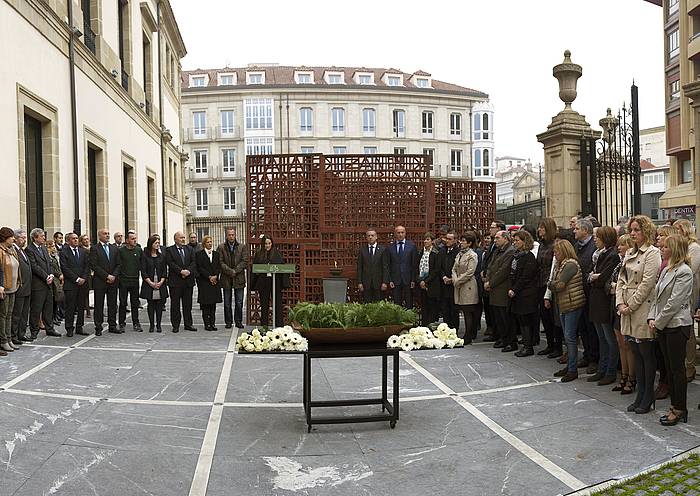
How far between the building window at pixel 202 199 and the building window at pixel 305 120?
10756 millimetres

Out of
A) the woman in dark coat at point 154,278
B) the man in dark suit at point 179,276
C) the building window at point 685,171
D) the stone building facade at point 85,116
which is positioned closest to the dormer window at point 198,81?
the stone building facade at point 85,116

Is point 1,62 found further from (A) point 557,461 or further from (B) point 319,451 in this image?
(A) point 557,461

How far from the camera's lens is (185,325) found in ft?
44.8

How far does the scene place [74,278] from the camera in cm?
1241

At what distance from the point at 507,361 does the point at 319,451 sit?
4840 mm

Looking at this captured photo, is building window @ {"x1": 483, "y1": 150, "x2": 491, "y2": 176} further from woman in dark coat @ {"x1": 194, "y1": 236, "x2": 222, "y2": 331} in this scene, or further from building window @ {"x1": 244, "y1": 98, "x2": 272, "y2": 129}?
woman in dark coat @ {"x1": 194, "y1": 236, "x2": 222, "y2": 331}

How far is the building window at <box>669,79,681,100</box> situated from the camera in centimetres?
4848

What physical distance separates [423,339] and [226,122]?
57758 mm

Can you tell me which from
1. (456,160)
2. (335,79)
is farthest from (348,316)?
(335,79)

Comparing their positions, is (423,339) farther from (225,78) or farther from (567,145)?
(225,78)

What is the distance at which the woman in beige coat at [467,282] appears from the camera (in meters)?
11.8

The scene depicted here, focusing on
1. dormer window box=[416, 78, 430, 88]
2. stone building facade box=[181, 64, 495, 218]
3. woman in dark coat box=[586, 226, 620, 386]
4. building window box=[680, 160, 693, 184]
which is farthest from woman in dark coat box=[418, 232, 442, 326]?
dormer window box=[416, 78, 430, 88]

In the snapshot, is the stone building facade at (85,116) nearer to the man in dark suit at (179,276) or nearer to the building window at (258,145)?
the man in dark suit at (179,276)

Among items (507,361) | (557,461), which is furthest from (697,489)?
(507,361)
